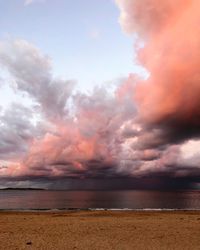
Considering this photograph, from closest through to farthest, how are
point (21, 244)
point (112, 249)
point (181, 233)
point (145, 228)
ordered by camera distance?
point (112, 249), point (21, 244), point (181, 233), point (145, 228)

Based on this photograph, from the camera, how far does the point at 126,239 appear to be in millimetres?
16547

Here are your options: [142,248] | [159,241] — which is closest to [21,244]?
[142,248]

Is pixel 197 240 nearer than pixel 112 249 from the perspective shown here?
No

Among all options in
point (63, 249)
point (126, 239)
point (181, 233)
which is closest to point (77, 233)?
point (126, 239)

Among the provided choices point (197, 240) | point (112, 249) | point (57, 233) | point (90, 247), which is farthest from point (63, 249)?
point (197, 240)

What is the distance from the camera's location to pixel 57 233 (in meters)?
18.8

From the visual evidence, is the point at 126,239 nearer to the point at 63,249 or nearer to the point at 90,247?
the point at 90,247

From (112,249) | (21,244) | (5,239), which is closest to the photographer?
(112,249)

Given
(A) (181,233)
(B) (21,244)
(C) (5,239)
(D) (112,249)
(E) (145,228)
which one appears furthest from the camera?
(E) (145,228)

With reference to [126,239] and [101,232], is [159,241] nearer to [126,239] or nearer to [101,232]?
[126,239]

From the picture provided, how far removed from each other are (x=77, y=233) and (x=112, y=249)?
5.13 meters

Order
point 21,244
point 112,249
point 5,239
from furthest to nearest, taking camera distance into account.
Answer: point 5,239, point 21,244, point 112,249

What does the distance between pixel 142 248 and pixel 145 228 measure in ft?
21.6

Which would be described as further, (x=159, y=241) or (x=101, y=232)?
(x=101, y=232)
